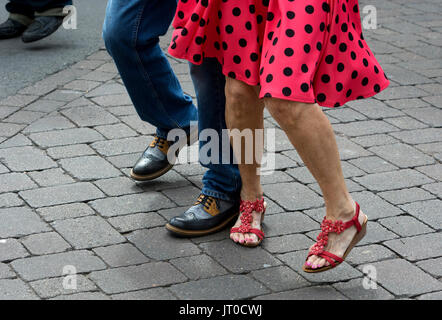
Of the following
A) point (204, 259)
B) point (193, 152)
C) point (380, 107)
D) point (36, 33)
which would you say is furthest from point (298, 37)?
point (36, 33)

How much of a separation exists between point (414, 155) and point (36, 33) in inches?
126

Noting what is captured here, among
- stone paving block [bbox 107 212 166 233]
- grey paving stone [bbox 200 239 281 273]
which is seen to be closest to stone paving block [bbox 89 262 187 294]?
grey paving stone [bbox 200 239 281 273]

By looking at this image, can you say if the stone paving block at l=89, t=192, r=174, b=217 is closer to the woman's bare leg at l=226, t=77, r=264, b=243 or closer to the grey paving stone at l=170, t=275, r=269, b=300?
the woman's bare leg at l=226, t=77, r=264, b=243

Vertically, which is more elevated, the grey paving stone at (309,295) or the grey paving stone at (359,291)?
the grey paving stone at (359,291)

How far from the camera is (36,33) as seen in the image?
5961mm

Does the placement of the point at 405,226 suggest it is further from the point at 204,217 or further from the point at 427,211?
the point at 204,217

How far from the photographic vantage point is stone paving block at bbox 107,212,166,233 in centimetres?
337

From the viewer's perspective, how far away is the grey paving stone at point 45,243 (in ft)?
10.3

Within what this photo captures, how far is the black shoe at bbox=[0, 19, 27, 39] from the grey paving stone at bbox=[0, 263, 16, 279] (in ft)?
11.7

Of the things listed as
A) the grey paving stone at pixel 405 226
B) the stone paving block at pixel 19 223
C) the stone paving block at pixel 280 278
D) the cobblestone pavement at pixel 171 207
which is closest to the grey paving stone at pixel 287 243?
the cobblestone pavement at pixel 171 207

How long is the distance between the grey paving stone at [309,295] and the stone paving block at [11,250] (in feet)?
3.25

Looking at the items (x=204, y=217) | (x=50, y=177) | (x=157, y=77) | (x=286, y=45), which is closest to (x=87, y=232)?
(x=204, y=217)

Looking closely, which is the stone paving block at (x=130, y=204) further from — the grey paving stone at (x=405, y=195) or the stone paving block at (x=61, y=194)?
the grey paving stone at (x=405, y=195)

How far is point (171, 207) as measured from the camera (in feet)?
11.8
